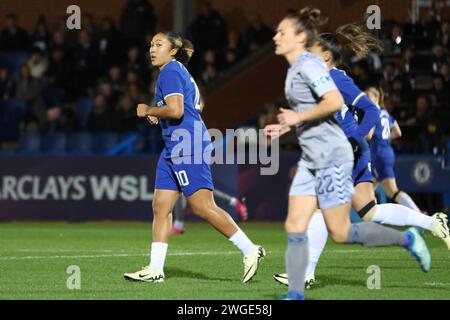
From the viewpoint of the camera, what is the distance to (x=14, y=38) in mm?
23516

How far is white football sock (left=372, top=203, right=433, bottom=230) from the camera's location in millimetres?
9648

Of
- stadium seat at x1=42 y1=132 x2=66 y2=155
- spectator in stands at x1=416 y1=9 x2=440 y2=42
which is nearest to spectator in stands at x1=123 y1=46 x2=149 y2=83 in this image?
stadium seat at x1=42 y1=132 x2=66 y2=155

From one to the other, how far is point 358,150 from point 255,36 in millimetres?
13017

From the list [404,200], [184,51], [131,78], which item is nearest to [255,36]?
[131,78]

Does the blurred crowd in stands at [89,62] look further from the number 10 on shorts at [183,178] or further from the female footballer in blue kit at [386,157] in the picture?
the number 10 on shorts at [183,178]

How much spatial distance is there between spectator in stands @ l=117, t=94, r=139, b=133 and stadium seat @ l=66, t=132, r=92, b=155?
641 mm

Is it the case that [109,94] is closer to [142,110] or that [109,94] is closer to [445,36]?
[445,36]

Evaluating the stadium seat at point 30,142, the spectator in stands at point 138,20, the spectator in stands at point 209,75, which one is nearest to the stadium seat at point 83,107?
the spectator in stands at point 138,20

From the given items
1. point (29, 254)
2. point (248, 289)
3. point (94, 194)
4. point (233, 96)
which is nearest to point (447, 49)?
point (233, 96)

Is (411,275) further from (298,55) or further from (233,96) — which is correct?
(233,96)

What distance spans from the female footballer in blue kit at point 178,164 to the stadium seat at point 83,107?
1242 cm

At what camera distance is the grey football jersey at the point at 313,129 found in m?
7.93

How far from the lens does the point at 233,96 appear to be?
22.2 metres

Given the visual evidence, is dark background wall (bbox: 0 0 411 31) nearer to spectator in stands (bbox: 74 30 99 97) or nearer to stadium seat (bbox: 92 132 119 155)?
spectator in stands (bbox: 74 30 99 97)
